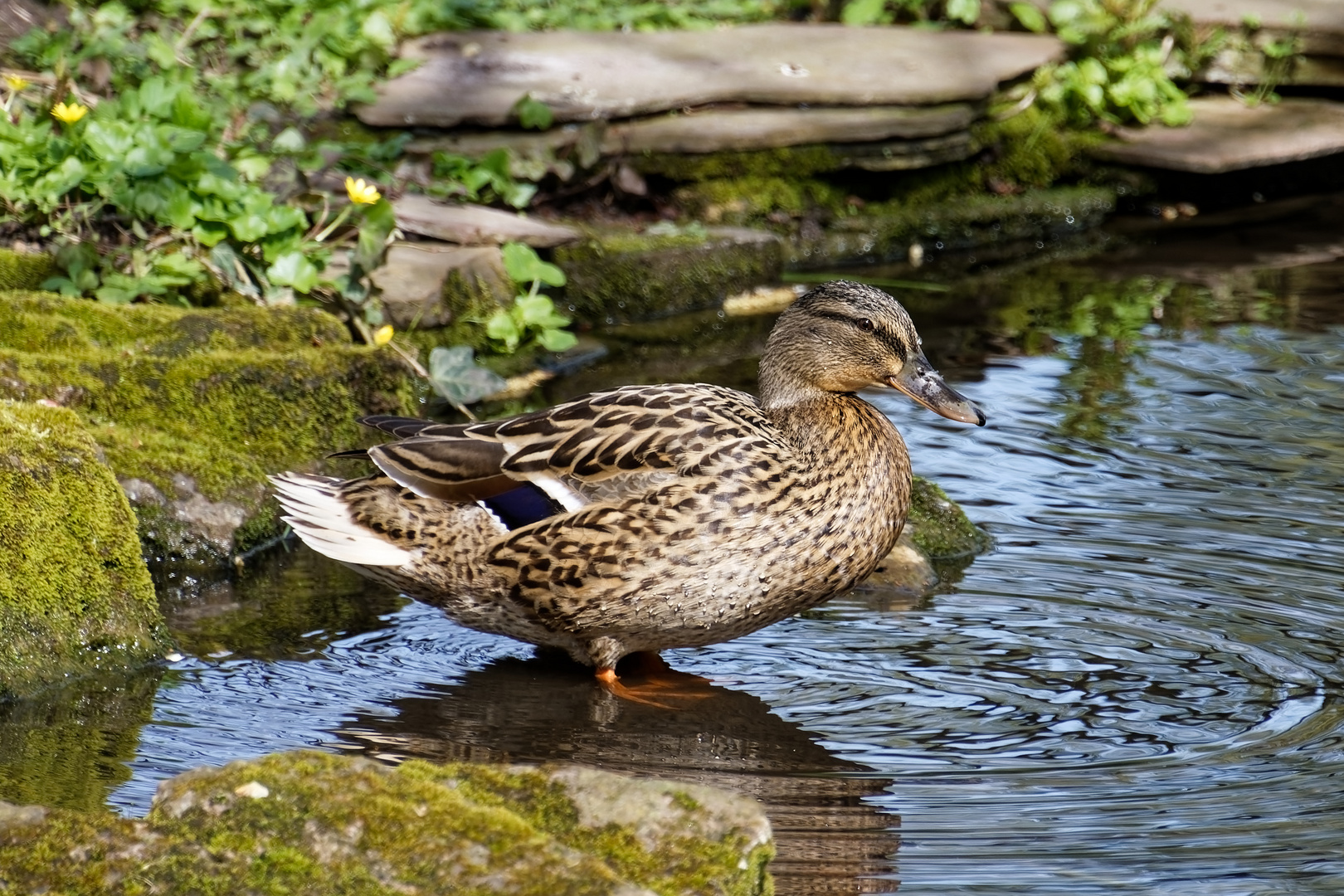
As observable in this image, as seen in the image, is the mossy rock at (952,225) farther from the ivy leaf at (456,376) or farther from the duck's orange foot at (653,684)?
the duck's orange foot at (653,684)

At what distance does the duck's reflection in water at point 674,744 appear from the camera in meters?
Result: 3.80

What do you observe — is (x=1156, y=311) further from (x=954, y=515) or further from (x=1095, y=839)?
(x=1095, y=839)

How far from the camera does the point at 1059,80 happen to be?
11.1 meters

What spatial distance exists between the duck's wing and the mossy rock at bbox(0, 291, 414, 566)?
0.97m

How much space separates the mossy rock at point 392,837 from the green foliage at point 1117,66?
8754mm

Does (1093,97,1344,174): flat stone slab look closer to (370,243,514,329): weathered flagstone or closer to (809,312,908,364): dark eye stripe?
(370,243,514,329): weathered flagstone

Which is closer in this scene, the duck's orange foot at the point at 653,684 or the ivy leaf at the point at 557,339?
the duck's orange foot at the point at 653,684

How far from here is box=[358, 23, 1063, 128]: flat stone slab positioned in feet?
30.3

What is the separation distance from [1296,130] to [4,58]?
7764 mm

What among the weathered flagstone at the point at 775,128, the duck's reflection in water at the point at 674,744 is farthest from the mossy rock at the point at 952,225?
the duck's reflection in water at the point at 674,744

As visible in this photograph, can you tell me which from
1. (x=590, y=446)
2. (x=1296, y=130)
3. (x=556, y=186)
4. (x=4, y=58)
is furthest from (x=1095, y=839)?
(x=1296, y=130)

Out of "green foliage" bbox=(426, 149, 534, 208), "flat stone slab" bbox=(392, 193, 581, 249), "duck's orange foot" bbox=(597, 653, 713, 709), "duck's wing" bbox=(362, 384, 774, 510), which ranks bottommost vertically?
"duck's orange foot" bbox=(597, 653, 713, 709)

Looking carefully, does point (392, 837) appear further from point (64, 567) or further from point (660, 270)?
point (660, 270)

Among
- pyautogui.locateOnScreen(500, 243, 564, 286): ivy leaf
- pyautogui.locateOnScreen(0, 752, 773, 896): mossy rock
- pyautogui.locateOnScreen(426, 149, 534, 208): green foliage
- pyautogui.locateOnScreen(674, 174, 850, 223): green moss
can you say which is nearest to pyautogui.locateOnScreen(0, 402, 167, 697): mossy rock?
pyautogui.locateOnScreen(0, 752, 773, 896): mossy rock
